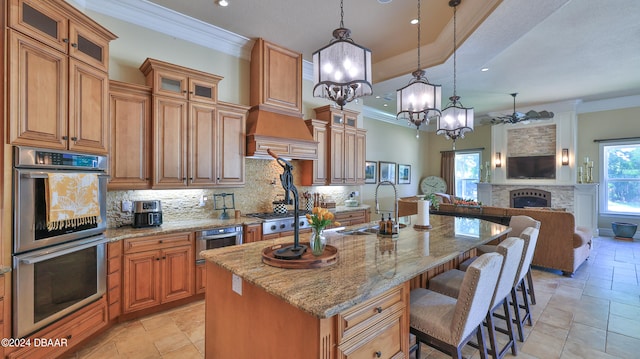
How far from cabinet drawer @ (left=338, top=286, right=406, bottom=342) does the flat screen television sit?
814 centimetres

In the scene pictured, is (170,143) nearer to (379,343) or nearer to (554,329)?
(379,343)

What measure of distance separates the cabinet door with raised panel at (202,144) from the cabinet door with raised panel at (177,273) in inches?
34.3

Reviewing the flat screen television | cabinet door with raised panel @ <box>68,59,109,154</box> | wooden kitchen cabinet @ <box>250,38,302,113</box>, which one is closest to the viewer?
cabinet door with raised panel @ <box>68,59,109,154</box>

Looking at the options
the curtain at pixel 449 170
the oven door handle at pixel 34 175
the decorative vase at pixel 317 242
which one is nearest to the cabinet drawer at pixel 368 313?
the decorative vase at pixel 317 242

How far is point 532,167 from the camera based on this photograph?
305 inches

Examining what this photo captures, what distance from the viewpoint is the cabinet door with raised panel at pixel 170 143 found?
3.25 meters

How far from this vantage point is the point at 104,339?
2609 mm

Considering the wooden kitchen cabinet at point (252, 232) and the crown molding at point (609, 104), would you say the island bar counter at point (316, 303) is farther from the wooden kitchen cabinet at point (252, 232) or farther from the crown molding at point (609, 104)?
the crown molding at point (609, 104)

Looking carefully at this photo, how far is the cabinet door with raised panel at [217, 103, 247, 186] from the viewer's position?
378 cm

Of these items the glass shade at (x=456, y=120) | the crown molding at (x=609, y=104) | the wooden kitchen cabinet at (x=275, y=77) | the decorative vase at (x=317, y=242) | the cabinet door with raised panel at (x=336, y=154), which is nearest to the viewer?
the decorative vase at (x=317, y=242)

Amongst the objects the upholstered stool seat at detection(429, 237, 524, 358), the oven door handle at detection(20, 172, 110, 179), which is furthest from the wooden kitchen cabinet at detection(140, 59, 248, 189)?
the upholstered stool seat at detection(429, 237, 524, 358)

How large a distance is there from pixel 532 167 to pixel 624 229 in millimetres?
2282

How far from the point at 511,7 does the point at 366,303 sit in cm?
324

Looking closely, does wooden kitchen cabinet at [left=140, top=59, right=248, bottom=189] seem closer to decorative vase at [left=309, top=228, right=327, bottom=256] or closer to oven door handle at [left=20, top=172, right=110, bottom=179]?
oven door handle at [left=20, top=172, right=110, bottom=179]
